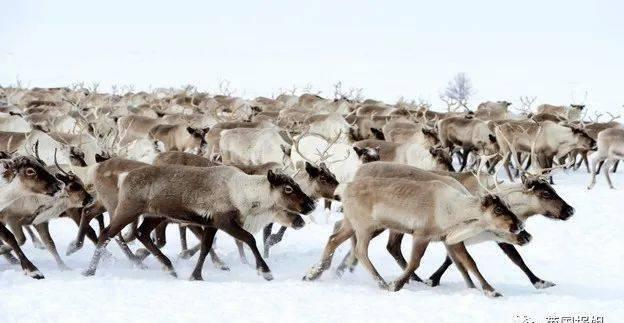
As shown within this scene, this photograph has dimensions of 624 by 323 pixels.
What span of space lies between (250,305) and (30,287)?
1.74 meters

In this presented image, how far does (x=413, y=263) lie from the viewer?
6.23 metres

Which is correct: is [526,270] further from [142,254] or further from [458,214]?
[142,254]

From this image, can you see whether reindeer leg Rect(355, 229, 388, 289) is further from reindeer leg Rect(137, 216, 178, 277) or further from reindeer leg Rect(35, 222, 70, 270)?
reindeer leg Rect(35, 222, 70, 270)

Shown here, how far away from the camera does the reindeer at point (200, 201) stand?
22.0 ft

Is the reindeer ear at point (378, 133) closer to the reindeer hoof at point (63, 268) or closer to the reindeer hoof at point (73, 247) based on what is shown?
the reindeer hoof at point (73, 247)

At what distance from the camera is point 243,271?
24.0 ft

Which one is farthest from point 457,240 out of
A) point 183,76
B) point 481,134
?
point 183,76

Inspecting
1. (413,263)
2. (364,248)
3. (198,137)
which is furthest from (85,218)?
(198,137)

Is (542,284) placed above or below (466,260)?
below

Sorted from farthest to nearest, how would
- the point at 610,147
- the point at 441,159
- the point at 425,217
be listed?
the point at 610,147 → the point at 441,159 → the point at 425,217

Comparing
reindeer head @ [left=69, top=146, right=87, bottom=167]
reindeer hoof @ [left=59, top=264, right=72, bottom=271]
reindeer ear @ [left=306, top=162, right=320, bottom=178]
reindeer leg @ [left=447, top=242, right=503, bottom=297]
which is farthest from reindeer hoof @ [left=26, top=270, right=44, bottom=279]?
reindeer head @ [left=69, top=146, right=87, bottom=167]

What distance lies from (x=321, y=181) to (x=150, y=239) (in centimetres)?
210

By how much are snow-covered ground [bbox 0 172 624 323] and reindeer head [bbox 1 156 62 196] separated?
0.71 meters

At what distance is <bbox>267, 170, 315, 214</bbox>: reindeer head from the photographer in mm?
7016
